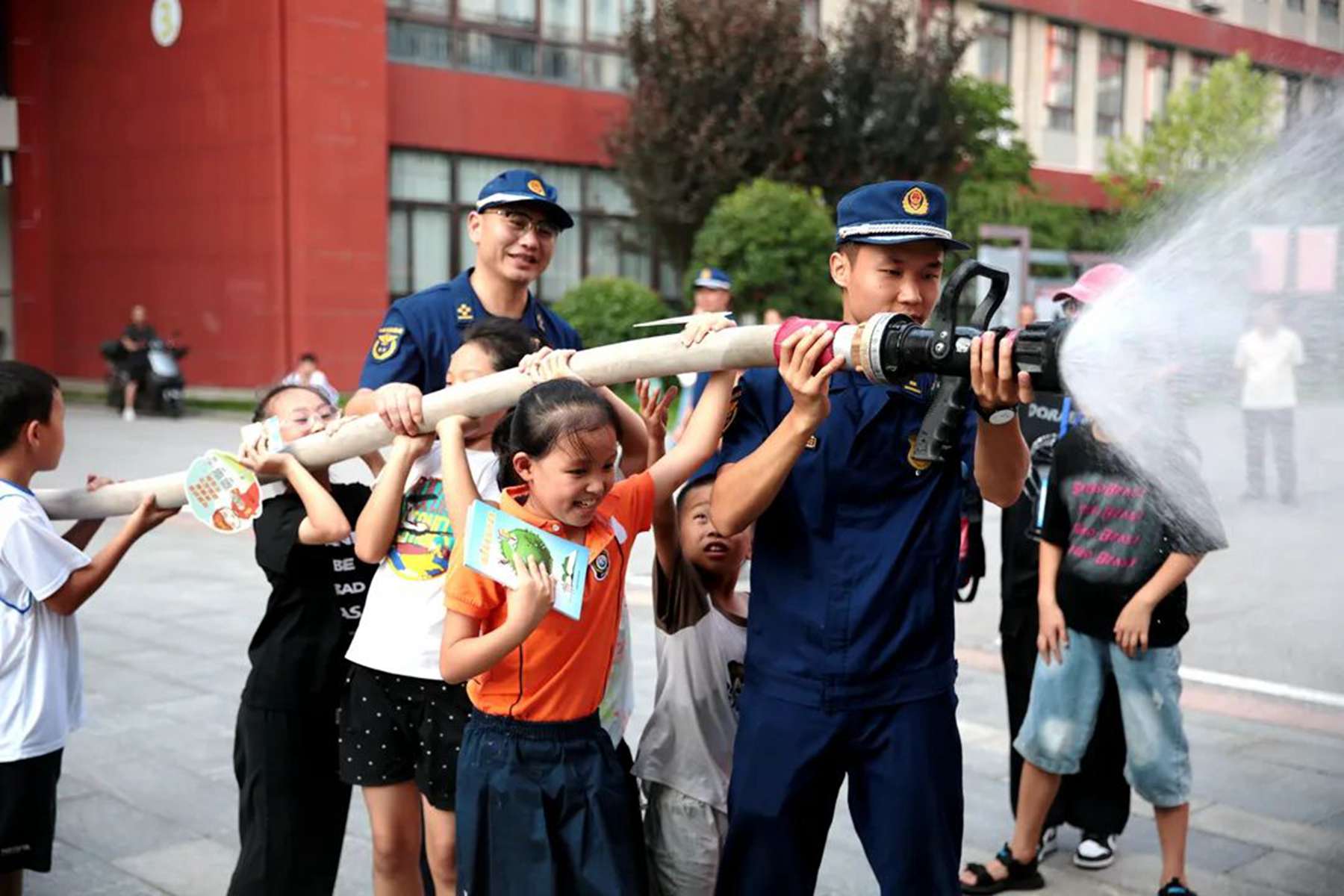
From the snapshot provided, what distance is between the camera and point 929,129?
964 inches

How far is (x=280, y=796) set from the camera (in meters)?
3.37

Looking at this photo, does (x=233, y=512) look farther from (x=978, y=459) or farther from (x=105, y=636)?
(x=105, y=636)

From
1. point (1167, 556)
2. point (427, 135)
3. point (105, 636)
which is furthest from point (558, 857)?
point (427, 135)

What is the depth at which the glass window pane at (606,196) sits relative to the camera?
25.6 meters

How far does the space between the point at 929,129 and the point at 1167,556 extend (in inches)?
858

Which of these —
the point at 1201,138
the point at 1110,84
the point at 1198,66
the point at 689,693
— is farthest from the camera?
the point at 1110,84

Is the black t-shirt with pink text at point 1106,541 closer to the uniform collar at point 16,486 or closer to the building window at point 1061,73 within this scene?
the uniform collar at point 16,486

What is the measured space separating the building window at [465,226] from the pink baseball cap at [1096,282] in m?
20.0

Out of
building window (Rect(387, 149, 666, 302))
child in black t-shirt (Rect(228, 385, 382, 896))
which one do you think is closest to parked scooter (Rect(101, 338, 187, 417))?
building window (Rect(387, 149, 666, 302))

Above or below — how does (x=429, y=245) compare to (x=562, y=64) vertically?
below

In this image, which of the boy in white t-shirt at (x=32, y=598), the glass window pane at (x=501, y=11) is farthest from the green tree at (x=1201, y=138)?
the glass window pane at (x=501, y=11)

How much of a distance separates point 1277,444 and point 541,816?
1.48 metres

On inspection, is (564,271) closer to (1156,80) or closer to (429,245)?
(429,245)

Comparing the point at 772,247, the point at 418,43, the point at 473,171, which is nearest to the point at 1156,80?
the point at 772,247
